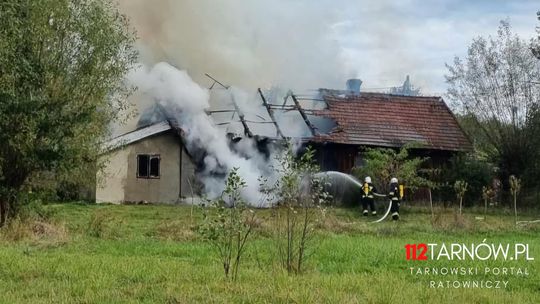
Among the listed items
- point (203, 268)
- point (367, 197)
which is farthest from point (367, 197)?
point (203, 268)

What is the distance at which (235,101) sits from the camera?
97.6ft

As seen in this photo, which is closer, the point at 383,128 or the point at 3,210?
the point at 3,210

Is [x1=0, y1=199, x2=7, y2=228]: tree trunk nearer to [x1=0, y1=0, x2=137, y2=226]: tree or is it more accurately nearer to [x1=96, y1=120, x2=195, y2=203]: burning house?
[x1=0, y1=0, x2=137, y2=226]: tree

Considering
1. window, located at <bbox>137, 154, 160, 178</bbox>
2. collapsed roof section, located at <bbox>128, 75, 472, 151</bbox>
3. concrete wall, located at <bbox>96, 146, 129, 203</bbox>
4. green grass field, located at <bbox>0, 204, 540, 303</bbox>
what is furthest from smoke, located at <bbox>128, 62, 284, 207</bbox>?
green grass field, located at <bbox>0, 204, 540, 303</bbox>

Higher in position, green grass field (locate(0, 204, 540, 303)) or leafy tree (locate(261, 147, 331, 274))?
leafy tree (locate(261, 147, 331, 274))

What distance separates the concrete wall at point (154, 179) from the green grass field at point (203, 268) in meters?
12.5

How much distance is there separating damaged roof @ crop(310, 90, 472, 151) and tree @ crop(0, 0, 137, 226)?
43.7 ft

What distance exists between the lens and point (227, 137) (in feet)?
94.0

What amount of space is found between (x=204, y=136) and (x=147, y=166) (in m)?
3.13

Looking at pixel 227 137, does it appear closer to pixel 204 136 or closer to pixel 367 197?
pixel 204 136

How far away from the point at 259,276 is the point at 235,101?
21.1 metres

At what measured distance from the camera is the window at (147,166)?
30047mm

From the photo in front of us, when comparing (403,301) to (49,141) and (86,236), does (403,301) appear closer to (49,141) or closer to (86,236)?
(86,236)

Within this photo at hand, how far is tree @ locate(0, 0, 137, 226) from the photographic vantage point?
15.8 meters
